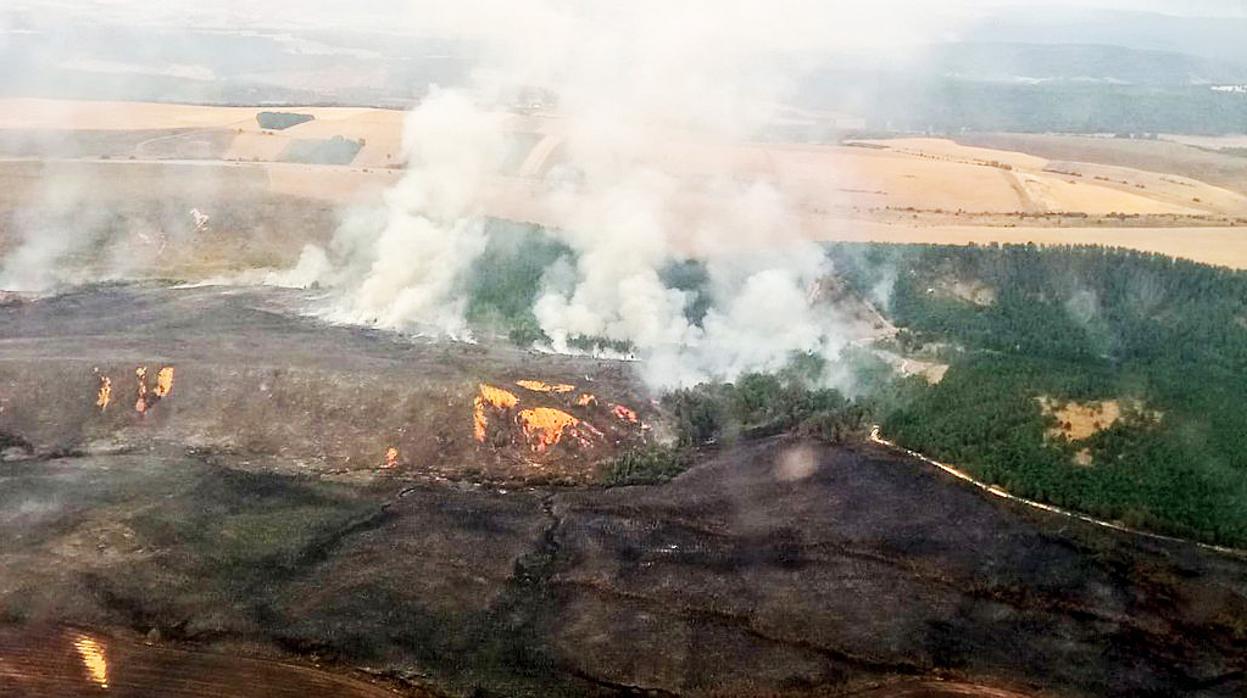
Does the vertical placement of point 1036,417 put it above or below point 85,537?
above

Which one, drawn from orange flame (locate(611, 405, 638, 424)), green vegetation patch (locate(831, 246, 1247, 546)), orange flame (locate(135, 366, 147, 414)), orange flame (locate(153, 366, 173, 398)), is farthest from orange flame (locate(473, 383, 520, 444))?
green vegetation patch (locate(831, 246, 1247, 546))

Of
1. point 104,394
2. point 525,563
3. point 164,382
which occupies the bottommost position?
point 525,563

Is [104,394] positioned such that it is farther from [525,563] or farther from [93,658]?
[525,563]

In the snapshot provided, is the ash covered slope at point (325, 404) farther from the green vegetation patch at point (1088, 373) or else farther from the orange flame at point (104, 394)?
the green vegetation patch at point (1088, 373)

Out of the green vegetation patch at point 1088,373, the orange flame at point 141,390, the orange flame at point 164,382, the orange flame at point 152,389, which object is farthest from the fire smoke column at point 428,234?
the green vegetation patch at point 1088,373

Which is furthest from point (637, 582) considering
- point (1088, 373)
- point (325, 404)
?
point (1088, 373)

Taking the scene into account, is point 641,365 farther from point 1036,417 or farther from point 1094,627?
point 1094,627

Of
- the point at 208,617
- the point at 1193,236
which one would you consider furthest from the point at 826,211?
the point at 208,617
